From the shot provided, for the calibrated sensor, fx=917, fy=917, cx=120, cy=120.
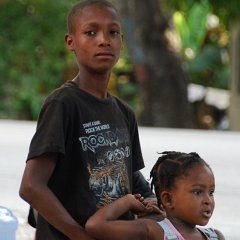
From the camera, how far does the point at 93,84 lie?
2.73 meters

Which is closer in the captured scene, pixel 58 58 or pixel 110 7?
pixel 110 7

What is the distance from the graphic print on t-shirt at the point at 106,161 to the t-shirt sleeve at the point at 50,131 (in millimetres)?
89

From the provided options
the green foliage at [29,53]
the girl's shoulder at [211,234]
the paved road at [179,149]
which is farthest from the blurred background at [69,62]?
the girl's shoulder at [211,234]

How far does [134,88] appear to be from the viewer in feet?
73.8

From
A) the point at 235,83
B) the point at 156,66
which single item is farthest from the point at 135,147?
the point at 235,83

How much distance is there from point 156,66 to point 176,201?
41.6ft

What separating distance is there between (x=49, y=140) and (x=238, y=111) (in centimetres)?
1630

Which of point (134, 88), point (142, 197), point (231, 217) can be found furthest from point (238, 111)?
point (142, 197)

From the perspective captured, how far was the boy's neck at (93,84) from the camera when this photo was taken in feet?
8.95

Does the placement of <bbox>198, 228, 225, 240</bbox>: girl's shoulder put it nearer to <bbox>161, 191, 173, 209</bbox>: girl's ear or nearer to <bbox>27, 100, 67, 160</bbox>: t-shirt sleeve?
<bbox>161, 191, 173, 209</bbox>: girl's ear

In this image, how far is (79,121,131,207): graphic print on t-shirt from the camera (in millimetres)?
2643

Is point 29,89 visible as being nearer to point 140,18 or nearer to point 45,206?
point 140,18

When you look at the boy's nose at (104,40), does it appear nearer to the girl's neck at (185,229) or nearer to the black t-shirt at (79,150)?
the black t-shirt at (79,150)

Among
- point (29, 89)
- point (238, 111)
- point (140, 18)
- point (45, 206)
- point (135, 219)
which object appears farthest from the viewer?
point (29, 89)
